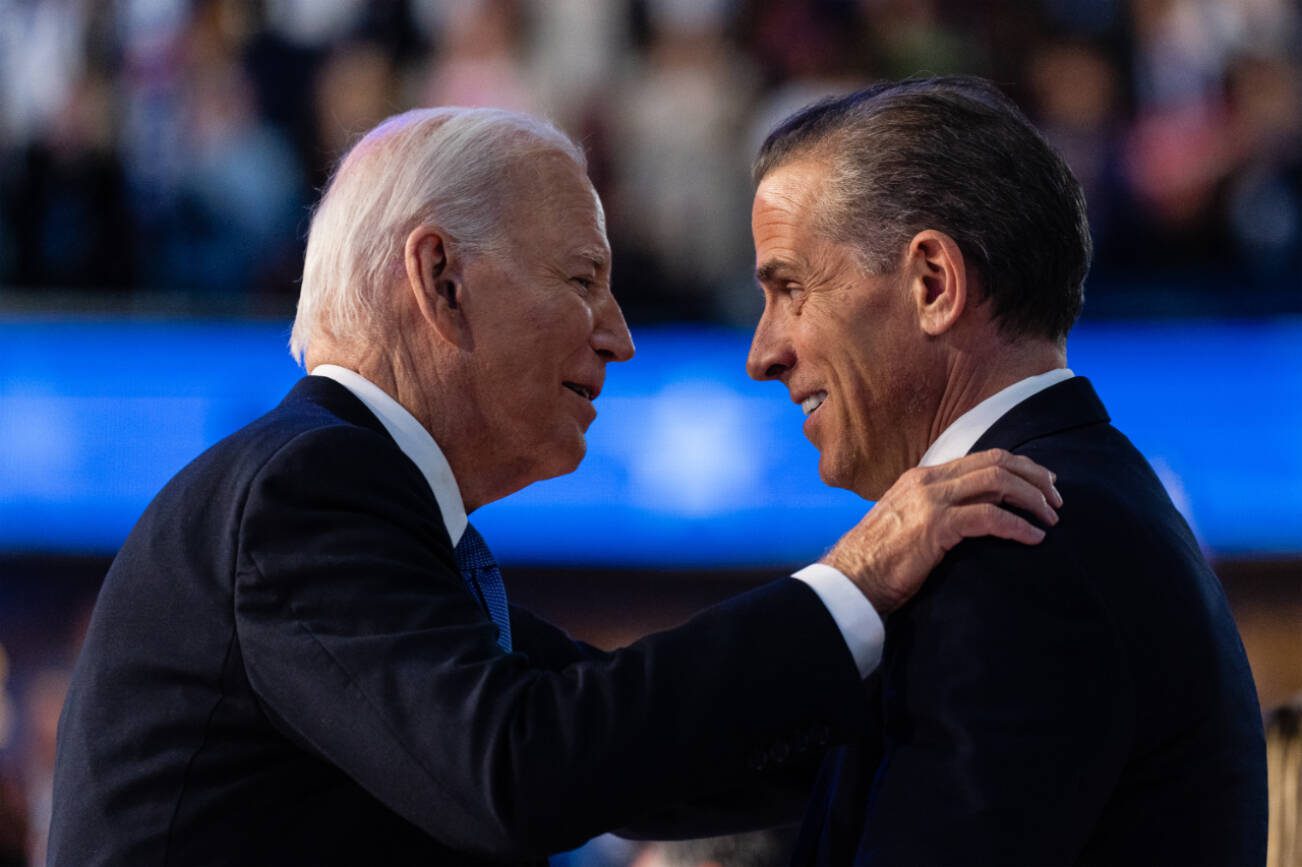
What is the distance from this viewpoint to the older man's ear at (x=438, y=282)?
2.47 meters

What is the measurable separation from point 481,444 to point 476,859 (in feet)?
2.13

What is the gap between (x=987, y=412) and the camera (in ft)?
7.52

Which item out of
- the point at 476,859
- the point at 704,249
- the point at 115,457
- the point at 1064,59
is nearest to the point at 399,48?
the point at 704,249

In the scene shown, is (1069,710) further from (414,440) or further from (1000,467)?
(414,440)

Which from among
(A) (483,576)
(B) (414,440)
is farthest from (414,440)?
(A) (483,576)

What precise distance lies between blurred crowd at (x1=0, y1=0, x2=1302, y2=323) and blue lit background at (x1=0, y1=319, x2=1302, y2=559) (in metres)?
0.57

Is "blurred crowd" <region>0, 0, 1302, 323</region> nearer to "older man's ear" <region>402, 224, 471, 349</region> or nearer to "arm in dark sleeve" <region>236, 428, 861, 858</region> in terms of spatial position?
"older man's ear" <region>402, 224, 471, 349</region>

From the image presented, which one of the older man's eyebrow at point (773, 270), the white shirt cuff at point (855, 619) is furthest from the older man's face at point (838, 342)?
the white shirt cuff at point (855, 619)

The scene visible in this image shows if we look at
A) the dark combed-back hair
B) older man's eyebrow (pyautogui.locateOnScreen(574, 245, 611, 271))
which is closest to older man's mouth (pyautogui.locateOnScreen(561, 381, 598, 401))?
older man's eyebrow (pyautogui.locateOnScreen(574, 245, 611, 271))

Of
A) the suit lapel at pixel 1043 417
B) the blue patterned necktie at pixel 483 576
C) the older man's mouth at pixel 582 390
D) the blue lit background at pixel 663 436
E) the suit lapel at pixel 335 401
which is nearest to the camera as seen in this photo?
the suit lapel at pixel 1043 417

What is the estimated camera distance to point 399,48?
28.3 ft

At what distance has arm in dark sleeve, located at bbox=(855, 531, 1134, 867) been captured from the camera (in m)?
1.92

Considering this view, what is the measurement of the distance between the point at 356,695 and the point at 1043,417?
3.28 ft

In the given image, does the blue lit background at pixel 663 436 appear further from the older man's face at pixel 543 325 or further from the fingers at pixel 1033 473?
the fingers at pixel 1033 473
